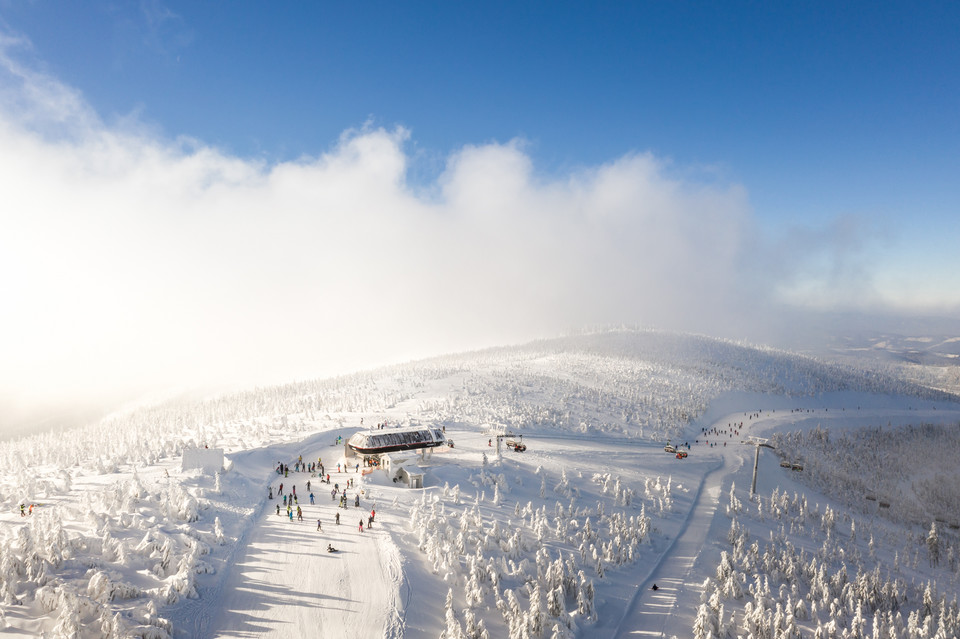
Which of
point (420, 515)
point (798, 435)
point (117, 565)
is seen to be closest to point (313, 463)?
point (420, 515)

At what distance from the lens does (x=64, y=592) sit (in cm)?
2175

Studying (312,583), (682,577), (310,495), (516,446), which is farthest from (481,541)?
(516,446)

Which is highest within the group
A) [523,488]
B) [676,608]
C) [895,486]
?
[523,488]

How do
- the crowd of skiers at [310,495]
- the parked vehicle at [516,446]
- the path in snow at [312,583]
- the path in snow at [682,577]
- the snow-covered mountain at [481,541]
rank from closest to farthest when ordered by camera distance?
the path in snow at [312,583] < the snow-covered mountain at [481,541] < the path in snow at [682,577] < the crowd of skiers at [310,495] < the parked vehicle at [516,446]

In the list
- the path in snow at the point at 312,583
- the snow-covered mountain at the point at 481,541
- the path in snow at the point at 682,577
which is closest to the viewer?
the path in snow at the point at 312,583

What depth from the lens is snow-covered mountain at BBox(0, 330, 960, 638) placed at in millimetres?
25578

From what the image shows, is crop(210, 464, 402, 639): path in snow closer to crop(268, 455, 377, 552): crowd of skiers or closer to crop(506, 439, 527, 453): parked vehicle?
crop(268, 455, 377, 552): crowd of skiers

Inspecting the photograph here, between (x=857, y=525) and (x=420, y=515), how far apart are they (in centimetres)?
5111

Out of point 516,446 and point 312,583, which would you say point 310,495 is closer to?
point 312,583

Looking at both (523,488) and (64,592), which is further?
(523,488)

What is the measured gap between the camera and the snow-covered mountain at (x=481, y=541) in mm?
25578

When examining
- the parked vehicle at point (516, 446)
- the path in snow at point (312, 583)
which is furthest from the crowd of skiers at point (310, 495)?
the parked vehicle at point (516, 446)

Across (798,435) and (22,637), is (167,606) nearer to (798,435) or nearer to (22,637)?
(22,637)

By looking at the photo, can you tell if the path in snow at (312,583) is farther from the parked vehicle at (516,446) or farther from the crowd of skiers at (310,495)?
the parked vehicle at (516,446)
